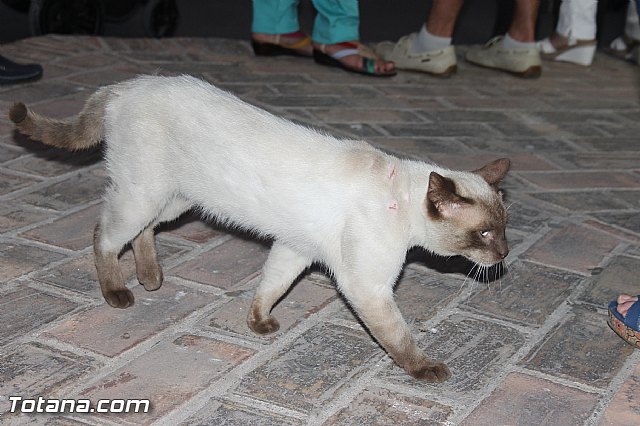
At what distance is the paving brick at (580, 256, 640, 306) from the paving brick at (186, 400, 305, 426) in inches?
56.1

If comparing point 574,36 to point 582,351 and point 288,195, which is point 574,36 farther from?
point 288,195

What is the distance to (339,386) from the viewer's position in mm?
2895

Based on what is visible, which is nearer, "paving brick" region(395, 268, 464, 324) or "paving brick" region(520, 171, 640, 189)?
"paving brick" region(395, 268, 464, 324)

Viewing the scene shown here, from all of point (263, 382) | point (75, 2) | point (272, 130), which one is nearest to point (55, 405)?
point (263, 382)

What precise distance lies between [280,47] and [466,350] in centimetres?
389

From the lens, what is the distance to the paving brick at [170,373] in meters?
2.73

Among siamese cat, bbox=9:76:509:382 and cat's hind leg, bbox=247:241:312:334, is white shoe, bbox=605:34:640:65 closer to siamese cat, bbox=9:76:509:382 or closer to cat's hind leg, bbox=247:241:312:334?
siamese cat, bbox=9:76:509:382

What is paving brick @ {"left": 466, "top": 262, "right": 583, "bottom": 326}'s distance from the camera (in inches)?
135

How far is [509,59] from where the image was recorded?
6.61m

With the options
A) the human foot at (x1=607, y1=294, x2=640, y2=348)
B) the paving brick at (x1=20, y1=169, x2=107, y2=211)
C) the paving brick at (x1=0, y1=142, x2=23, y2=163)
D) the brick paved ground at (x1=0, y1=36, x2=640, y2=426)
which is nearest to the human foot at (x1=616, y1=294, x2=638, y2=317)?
the human foot at (x1=607, y1=294, x2=640, y2=348)

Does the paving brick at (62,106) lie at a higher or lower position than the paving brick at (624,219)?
higher

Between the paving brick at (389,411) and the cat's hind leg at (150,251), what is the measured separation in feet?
3.24

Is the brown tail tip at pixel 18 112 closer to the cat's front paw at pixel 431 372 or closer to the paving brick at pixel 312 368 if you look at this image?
the paving brick at pixel 312 368

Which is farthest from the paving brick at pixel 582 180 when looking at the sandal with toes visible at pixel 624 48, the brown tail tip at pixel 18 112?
the sandal with toes visible at pixel 624 48
